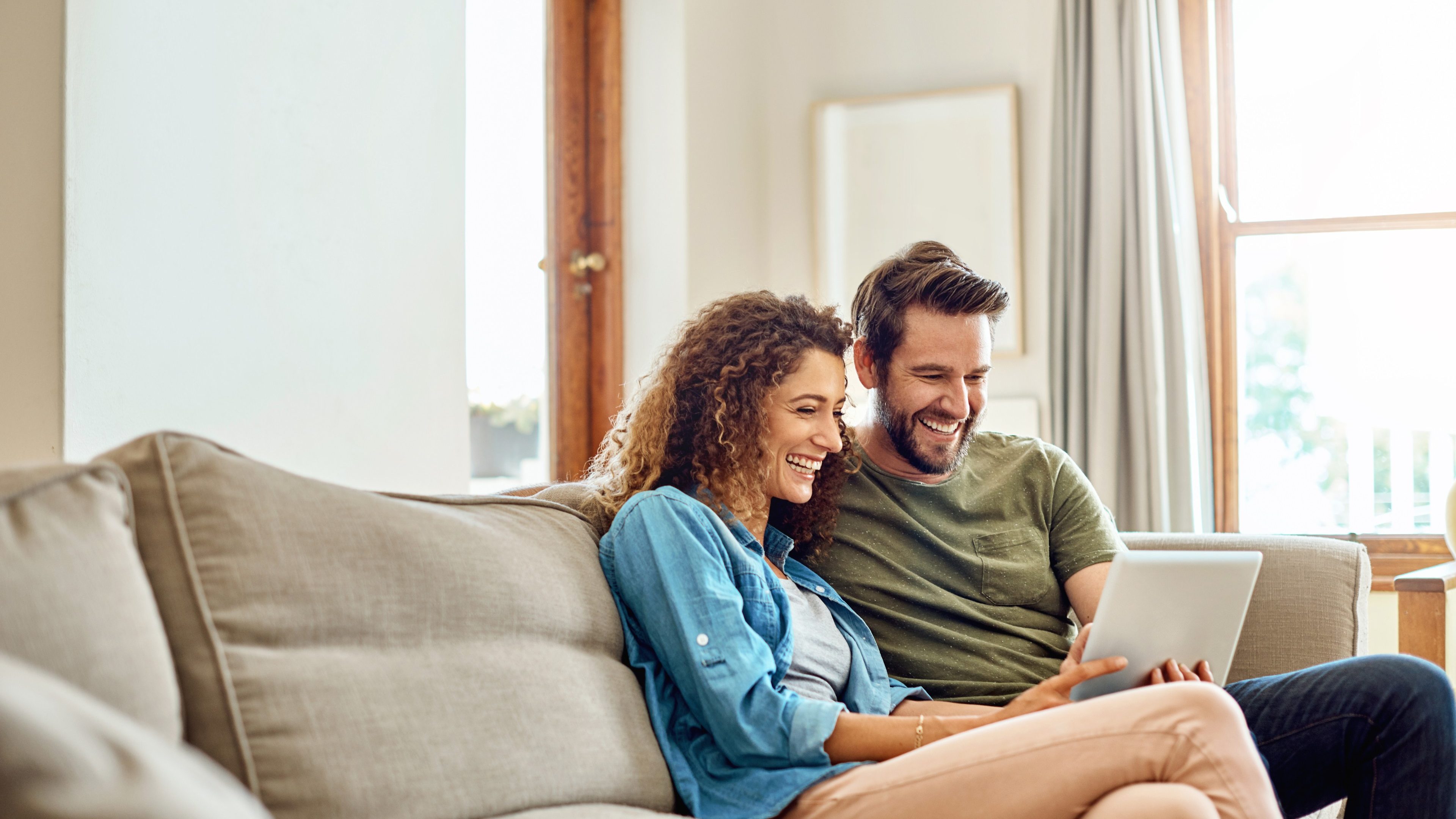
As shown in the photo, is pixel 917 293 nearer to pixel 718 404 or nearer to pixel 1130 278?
pixel 718 404

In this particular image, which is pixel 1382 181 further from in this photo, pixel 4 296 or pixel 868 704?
pixel 4 296

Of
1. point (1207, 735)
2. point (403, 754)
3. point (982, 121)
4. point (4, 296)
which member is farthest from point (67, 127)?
point (982, 121)

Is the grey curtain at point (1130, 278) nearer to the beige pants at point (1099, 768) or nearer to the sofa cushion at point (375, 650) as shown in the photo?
→ the beige pants at point (1099, 768)

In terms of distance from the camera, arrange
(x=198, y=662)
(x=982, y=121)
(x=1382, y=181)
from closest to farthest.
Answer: (x=198, y=662) → (x=1382, y=181) → (x=982, y=121)

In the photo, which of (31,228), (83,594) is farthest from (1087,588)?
(31,228)

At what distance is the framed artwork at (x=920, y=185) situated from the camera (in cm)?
356

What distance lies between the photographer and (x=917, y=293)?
196cm

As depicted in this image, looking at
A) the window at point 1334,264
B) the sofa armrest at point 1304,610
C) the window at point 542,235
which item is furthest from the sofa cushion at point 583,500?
the window at point 1334,264

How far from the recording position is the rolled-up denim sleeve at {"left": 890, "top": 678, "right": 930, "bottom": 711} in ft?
5.46

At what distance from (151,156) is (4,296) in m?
0.32

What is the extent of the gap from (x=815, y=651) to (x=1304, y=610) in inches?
33.2

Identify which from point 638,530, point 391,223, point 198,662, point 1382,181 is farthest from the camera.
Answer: point 1382,181

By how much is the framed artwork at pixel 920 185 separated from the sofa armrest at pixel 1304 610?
1.68 m

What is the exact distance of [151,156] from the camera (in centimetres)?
188
